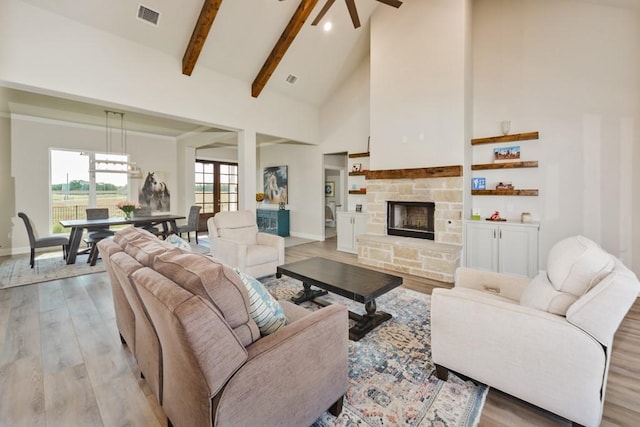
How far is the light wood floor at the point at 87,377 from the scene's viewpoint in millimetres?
1655

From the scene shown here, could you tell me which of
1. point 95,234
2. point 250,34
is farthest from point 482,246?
point 95,234

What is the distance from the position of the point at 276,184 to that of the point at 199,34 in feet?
14.9

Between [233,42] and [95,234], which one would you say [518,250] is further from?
[95,234]

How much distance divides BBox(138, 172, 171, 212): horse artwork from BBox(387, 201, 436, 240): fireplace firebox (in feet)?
20.8

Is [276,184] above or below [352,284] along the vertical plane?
above

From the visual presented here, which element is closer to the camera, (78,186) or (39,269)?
(39,269)

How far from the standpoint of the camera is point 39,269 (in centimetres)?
461

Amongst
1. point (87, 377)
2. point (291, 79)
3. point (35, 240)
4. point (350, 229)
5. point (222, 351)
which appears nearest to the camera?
point (222, 351)

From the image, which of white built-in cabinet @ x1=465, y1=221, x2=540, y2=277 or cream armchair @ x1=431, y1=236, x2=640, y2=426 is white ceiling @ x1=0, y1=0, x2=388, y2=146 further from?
cream armchair @ x1=431, y1=236, x2=640, y2=426

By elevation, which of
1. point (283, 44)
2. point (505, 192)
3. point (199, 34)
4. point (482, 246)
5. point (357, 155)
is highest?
point (283, 44)

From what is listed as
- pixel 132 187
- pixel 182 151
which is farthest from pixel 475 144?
pixel 132 187

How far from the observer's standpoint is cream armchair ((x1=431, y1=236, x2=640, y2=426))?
4.61 feet

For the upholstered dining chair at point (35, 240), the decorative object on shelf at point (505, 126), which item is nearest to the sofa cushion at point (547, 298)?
the decorative object on shelf at point (505, 126)

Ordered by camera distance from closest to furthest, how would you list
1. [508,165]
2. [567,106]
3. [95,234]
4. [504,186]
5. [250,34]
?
[567,106] < [508,165] < [504,186] < [250,34] < [95,234]
